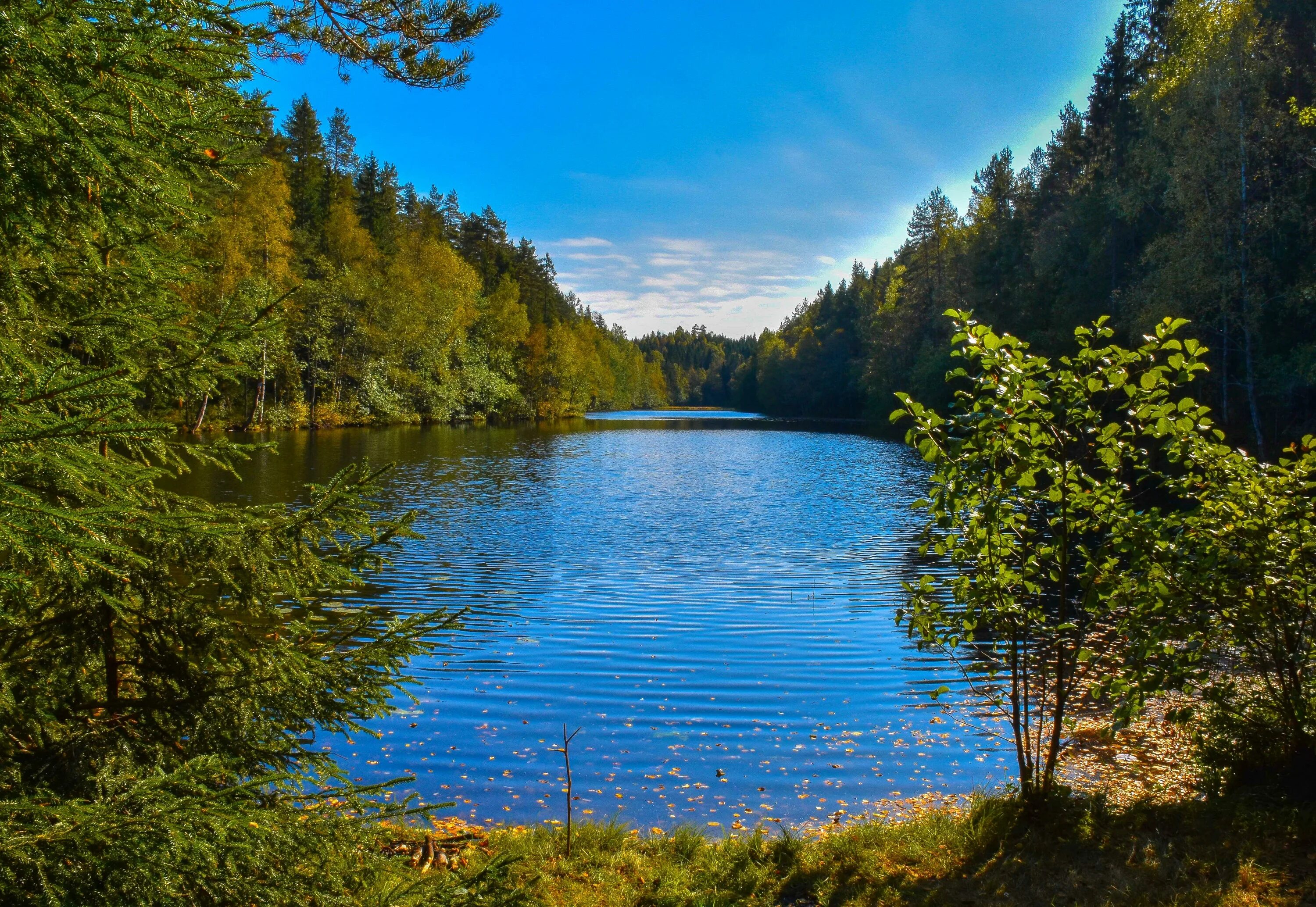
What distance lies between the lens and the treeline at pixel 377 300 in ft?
129

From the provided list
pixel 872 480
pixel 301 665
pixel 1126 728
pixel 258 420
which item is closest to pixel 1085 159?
pixel 872 480

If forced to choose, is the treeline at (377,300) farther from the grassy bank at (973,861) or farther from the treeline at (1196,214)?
the treeline at (1196,214)

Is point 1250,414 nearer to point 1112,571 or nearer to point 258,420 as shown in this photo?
point 1112,571

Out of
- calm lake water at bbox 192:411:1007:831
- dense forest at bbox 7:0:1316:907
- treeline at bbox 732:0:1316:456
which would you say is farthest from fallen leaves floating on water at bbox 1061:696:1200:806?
treeline at bbox 732:0:1316:456

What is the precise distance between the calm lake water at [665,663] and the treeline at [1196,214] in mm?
9920

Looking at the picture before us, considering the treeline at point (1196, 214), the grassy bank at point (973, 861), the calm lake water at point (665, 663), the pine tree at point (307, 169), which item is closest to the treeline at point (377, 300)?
the pine tree at point (307, 169)

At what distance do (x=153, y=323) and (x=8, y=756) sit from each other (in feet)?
5.21

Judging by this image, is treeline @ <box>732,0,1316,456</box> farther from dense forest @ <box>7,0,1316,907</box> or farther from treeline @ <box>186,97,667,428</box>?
treeline @ <box>186,97,667,428</box>

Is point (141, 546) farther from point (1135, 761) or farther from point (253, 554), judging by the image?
point (1135, 761)

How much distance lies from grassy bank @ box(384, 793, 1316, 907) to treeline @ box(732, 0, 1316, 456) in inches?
564

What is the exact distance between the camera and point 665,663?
948 cm

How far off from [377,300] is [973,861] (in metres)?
51.8

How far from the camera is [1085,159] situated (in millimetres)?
43188

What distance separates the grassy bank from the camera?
4105 mm
